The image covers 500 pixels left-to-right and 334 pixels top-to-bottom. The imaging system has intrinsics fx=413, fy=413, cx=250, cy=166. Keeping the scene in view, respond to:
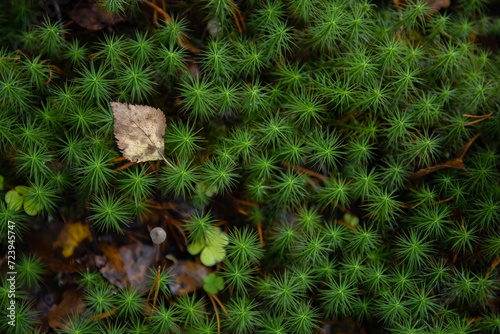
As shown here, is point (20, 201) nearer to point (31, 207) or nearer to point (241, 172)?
point (31, 207)

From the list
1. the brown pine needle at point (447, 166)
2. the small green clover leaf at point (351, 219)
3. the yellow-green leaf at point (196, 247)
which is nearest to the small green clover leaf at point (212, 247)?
the yellow-green leaf at point (196, 247)

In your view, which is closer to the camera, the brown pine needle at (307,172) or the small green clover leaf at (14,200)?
the small green clover leaf at (14,200)

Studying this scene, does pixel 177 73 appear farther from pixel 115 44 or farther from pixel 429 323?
pixel 429 323

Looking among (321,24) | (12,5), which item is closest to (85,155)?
(12,5)

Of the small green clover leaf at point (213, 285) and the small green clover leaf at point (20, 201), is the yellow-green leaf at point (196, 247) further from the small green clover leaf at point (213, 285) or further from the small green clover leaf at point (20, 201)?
the small green clover leaf at point (20, 201)

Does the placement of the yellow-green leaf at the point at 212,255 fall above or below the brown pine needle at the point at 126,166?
below

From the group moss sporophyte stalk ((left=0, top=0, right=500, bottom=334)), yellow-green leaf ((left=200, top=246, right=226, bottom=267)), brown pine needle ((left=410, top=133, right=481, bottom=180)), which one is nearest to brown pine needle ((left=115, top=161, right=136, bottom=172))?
moss sporophyte stalk ((left=0, top=0, right=500, bottom=334))

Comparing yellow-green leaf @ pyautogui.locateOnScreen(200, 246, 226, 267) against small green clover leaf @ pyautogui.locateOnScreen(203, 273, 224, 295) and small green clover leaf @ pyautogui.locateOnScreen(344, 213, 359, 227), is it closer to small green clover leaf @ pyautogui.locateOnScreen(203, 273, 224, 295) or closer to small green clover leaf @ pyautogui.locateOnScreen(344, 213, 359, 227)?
small green clover leaf @ pyautogui.locateOnScreen(203, 273, 224, 295)

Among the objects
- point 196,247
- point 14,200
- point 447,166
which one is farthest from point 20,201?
point 447,166
